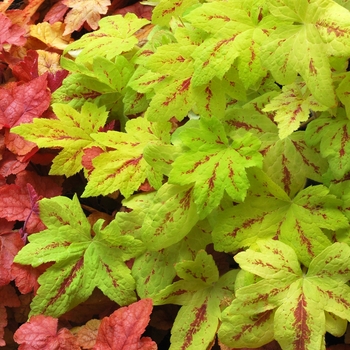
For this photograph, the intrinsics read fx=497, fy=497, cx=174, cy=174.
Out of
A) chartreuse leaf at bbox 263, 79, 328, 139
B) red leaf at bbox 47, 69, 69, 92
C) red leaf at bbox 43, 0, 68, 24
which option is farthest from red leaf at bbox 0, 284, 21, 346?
red leaf at bbox 43, 0, 68, 24

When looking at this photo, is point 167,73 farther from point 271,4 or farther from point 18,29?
point 18,29

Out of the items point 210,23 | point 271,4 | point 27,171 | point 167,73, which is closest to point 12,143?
point 27,171

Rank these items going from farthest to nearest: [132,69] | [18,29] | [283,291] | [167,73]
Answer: [18,29] → [132,69] → [167,73] → [283,291]

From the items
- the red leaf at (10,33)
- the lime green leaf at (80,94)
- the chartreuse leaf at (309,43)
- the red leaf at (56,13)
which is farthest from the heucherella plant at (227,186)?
the red leaf at (56,13)

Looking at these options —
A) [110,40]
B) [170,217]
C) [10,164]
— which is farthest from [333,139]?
[10,164]

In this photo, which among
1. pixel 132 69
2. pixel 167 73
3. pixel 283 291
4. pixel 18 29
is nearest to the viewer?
pixel 283 291

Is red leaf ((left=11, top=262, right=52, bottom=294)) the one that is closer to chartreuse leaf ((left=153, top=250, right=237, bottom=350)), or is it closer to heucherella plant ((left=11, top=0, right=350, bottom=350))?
heucherella plant ((left=11, top=0, right=350, bottom=350))
